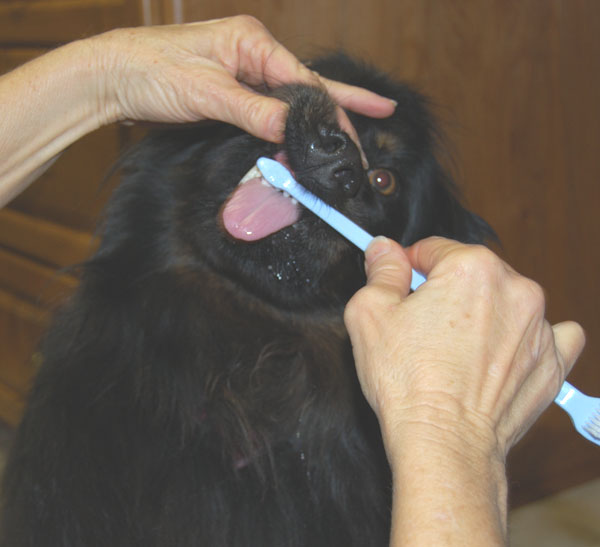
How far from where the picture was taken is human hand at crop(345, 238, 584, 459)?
0.81m

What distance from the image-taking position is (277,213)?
1.33m

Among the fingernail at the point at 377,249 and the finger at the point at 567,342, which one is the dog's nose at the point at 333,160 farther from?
the finger at the point at 567,342

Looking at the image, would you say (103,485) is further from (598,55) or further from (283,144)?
(598,55)

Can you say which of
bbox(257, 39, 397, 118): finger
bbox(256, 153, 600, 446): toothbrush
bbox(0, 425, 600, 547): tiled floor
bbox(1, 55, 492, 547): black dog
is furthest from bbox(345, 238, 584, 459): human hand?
bbox(0, 425, 600, 547): tiled floor

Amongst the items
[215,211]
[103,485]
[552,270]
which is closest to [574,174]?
[552,270]

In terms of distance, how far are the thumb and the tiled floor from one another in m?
1.55

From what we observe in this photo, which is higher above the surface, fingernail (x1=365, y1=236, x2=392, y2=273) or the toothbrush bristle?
fingernail (x1=365, y1=236, x2=392, y2=273)

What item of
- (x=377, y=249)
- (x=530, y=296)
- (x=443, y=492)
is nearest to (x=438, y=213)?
(x=377, y=249)

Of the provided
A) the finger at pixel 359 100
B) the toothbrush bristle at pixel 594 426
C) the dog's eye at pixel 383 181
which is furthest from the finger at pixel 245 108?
the toothbrush bristle at pixel 594 426

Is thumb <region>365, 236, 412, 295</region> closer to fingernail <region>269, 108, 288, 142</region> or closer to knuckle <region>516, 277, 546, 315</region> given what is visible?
knuckle <region>516, 277, 546, 315</region>

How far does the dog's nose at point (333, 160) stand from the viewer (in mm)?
1222

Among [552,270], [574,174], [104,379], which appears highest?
[104,379]

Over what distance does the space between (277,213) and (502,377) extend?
0.60 meters

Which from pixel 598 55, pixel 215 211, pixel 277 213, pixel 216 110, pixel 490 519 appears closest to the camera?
pixel 490 519
